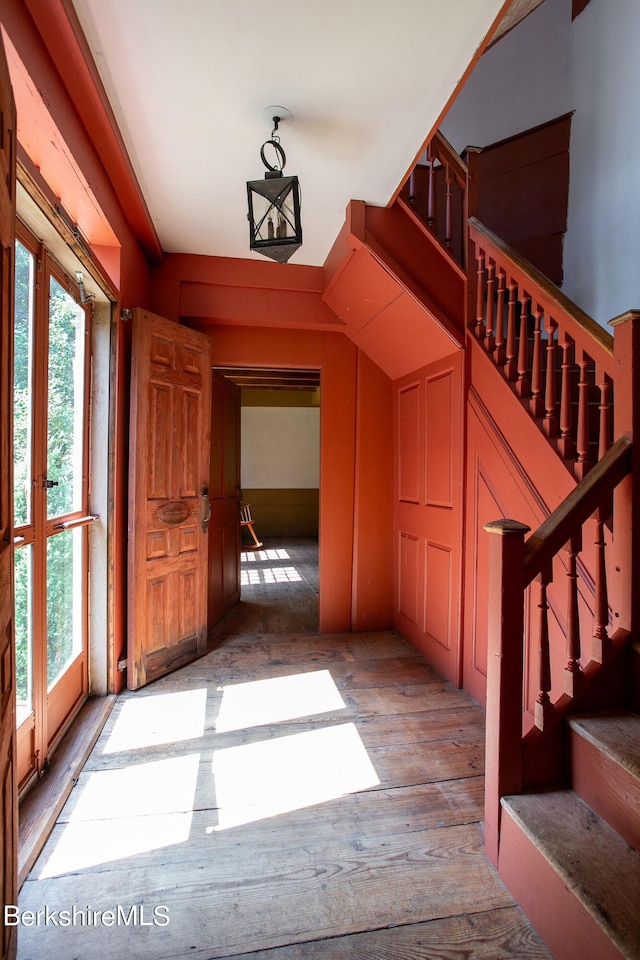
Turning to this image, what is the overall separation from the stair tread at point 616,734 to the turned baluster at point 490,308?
6.61 ft

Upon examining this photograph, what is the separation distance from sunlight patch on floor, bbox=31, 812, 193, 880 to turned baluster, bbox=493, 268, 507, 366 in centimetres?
275

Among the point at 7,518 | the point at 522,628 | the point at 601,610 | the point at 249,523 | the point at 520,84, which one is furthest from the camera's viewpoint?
the point at 249,523

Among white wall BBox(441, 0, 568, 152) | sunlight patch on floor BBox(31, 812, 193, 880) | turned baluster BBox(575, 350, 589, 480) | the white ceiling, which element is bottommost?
sunlight patch on floor BBox(31, 812, 193, 880)

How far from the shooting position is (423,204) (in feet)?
12.4

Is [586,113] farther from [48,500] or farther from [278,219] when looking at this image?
[48,500]

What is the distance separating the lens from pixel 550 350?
2.12 meters

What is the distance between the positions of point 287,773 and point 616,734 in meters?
1.37

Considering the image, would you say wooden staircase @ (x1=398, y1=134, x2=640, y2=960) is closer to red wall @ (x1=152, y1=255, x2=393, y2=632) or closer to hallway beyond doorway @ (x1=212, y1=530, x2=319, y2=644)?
red wall @ (x1=152, y1=255, x2=393, y2=632)

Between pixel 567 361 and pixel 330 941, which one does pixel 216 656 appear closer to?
pixel 330 941

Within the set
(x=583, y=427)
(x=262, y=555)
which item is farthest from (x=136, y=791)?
(x=262, y=555)

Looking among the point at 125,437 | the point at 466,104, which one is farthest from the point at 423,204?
the point at 125,437

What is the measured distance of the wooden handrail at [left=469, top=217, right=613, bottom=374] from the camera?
1.89m

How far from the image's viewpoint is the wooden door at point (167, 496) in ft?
9.37

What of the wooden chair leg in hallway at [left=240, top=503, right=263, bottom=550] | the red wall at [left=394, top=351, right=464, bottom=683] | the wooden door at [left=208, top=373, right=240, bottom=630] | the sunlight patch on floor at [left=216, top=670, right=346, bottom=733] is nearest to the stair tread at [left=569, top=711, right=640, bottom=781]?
the red wall at [left=394, top=351, right=464, bottom=683]
